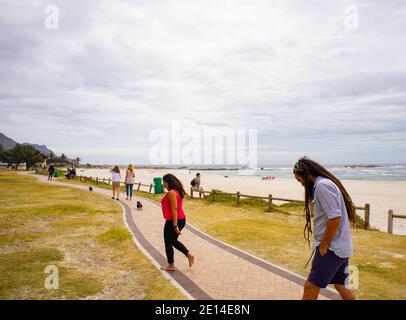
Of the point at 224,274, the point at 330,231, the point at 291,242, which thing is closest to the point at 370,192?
the point at 291,242

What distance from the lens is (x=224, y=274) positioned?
20.6 ft

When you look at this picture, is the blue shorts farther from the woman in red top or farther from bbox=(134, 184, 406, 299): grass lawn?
the woman in red top

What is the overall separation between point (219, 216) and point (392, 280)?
27.4 feet

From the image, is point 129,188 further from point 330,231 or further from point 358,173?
point 358,173

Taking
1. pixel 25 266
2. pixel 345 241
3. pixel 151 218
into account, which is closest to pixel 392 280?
pixel 345 241

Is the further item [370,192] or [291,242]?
[370,192]

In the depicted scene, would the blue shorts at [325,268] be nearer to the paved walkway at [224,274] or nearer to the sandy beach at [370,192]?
the paved walkway at [224,274]

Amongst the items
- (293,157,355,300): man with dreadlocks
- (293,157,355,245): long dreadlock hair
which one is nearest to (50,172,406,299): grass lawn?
(293,157,355,300): man with dreadlocks

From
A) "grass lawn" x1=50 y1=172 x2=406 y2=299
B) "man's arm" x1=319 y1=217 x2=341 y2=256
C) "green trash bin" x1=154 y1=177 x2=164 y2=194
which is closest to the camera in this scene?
"man's arm" x1=319 y1=217 x2=341 y2=256

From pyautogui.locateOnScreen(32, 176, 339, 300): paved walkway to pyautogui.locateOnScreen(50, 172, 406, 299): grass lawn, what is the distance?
612 millimetres

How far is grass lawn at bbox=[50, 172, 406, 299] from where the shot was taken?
622cm

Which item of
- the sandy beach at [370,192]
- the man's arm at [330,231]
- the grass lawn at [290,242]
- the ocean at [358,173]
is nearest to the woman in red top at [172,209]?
the grass lawn at [290,242]

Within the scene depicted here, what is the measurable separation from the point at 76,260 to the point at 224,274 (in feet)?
12.4
